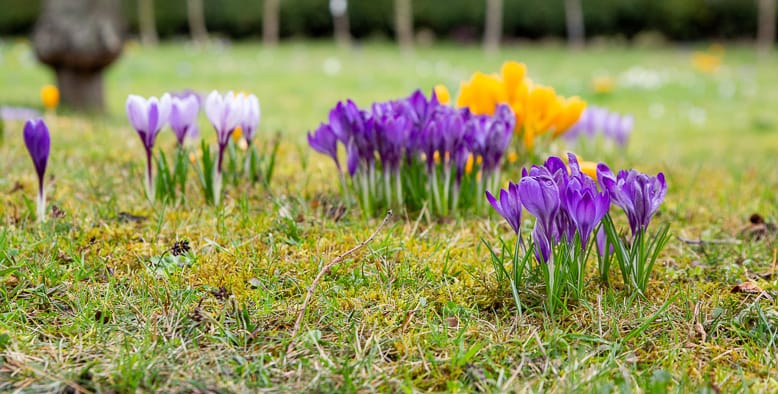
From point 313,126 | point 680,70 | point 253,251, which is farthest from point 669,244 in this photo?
point 680,70

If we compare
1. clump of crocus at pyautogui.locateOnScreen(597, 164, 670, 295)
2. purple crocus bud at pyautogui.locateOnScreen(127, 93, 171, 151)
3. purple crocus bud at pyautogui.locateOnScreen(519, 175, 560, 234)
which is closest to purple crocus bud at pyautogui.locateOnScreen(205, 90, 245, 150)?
purple crocus bud at pyautogui.locateOnScreen(127, 93, 171, 151)

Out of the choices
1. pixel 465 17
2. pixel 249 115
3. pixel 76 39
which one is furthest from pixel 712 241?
pixel 465 17

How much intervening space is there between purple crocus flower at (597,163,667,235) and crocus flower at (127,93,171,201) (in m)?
1.59

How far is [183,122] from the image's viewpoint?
2727mm

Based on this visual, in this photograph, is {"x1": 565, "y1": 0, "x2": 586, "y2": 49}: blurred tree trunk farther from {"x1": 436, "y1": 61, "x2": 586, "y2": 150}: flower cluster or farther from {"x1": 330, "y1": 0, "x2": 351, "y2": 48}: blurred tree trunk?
{"x1": 436, "y1": 61, "x2": 586, "y2": 150}: flower cluster

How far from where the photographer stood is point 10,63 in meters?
13.0

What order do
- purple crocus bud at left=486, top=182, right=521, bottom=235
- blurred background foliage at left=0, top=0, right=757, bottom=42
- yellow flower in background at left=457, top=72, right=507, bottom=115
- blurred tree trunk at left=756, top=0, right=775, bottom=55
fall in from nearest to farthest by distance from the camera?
purple crocus bud at left=486, top=182, right=521, bottom=235 < yellow flower in background at left=457, top=72, right=507, bottom=115 < blurred tree trunk at left=756, top=0, right=775, bottom=55 < blurred background foliage at left=0, top=0, right=757, bottom=42

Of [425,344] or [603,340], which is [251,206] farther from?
[603,340]

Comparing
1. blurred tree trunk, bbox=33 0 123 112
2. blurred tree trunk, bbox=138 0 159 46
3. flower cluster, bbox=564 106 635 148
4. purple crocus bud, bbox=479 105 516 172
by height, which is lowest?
flower cluster, bbox=564 106 635 148

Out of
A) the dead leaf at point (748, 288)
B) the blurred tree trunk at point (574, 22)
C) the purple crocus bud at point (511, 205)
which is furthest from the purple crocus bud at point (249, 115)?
the blurred tree trunk at point (574, 22)

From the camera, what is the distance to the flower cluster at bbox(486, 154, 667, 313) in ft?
6.24

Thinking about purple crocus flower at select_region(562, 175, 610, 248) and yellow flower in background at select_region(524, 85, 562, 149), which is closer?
purple crocus flower at select_region(562, 175, 610, 248)

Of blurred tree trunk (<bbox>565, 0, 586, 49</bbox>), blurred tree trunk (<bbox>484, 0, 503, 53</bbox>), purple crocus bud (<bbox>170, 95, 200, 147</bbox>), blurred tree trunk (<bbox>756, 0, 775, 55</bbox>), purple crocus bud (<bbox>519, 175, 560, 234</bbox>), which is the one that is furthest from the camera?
blurred tree trunk (<bbox>565, 0, 586, 49</bbox>)

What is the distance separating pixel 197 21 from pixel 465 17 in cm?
920
